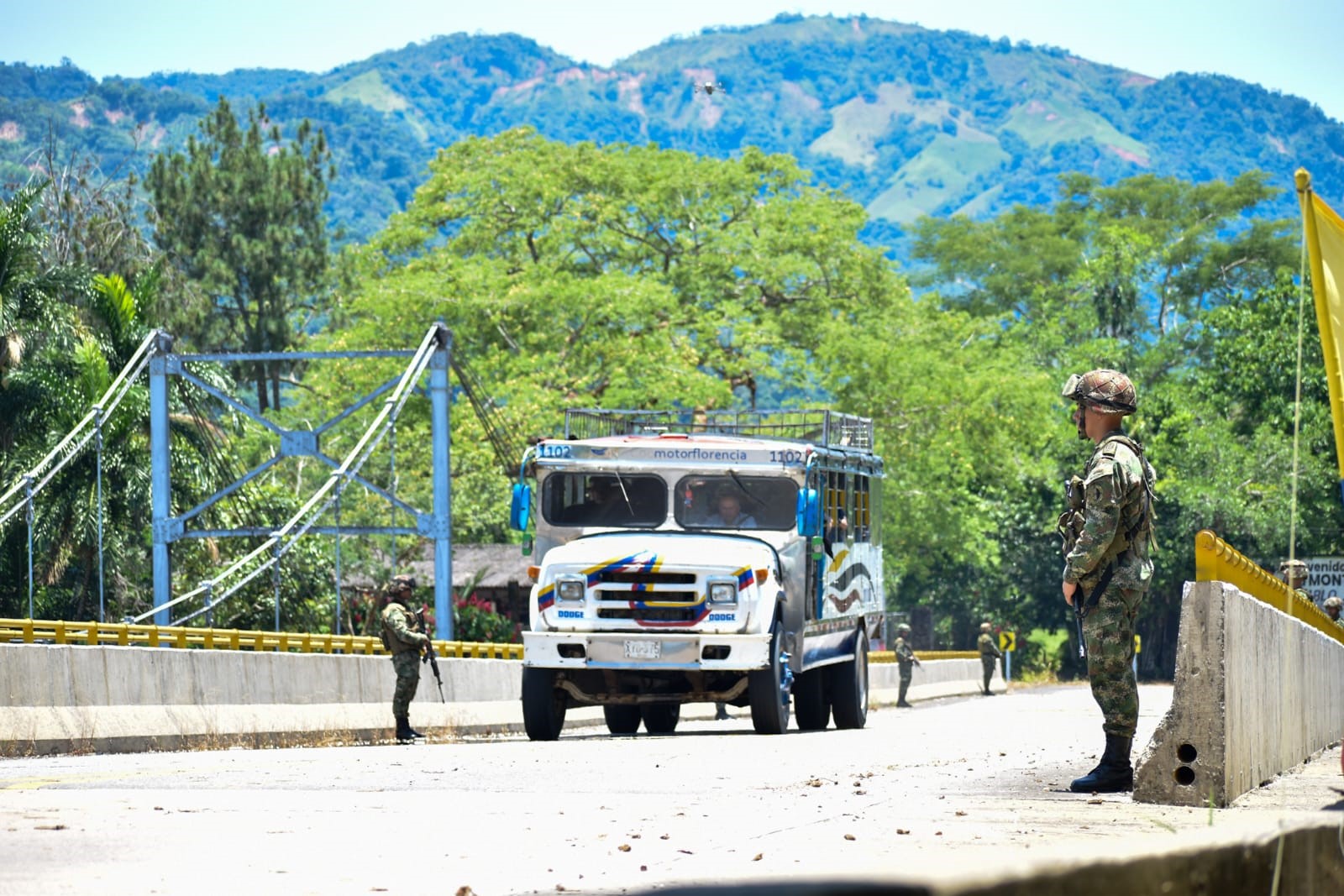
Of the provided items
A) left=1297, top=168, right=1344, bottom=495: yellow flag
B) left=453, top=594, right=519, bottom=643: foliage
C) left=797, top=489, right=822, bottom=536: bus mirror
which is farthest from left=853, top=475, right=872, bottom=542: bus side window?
left=453, top=594, right=519, bottom=643: foliage

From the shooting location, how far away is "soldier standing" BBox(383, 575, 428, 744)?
20.2 meters

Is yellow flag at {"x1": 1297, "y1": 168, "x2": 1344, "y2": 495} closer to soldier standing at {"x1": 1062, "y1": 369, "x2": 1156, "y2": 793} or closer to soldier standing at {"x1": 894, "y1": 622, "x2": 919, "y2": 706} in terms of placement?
soldier standing at {"x1": 1062, "y1": 369, "x2": 1156, "y2": 793}

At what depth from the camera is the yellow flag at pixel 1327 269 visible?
11070 millimetres

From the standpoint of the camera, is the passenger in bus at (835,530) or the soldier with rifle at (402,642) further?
the passenger in bus at (835,530)

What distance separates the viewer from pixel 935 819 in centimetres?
872

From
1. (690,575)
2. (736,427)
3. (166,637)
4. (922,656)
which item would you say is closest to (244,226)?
(922,656)

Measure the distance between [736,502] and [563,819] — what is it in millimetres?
10422

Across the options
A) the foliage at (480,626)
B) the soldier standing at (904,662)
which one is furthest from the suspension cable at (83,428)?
the soldier standing at (904,662)

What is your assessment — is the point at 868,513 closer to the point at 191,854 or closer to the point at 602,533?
the point at 602,533

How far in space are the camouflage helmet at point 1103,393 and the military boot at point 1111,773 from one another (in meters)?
1.60

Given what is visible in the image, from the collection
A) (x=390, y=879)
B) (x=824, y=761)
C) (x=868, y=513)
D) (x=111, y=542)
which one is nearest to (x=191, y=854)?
(x=390, y=879)

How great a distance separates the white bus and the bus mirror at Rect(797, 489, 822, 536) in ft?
0.06

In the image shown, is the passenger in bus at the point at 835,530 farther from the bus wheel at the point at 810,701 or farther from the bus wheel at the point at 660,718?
the bus wheel at the point at 660,718

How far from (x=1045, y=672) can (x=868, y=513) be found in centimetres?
4277
